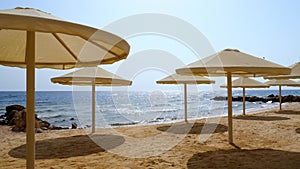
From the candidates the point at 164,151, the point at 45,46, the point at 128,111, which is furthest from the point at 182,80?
the point at 128,111

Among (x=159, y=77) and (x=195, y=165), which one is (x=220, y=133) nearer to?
(x=195, y=165)

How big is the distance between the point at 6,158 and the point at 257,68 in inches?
174

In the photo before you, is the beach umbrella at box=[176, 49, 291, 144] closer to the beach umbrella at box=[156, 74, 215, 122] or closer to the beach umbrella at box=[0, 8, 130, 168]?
the beach umbrella at box=[0, 8, 130, 168]

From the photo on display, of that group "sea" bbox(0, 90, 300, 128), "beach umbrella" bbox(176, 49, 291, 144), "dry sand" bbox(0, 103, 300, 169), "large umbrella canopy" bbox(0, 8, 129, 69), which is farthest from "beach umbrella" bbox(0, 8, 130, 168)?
"sea" bbox(0, 90, 300, 128)

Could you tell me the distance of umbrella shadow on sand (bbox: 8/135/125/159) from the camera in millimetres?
5109

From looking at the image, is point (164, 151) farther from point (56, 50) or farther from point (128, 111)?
point (128, 111)

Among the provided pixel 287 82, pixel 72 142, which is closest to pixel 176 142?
pixel 72 142

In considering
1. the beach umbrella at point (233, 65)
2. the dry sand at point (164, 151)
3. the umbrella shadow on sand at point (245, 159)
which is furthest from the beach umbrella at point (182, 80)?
the umbrella shadow on sand at point (245, 159)

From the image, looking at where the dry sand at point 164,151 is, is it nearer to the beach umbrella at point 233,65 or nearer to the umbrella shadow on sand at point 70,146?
the umbrella shadow on sand at point 70,146

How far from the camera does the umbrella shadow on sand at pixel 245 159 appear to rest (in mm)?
4148

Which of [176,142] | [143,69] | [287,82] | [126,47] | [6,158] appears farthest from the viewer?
[287,82]

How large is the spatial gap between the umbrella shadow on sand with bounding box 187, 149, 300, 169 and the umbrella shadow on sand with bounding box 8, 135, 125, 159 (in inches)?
75.6

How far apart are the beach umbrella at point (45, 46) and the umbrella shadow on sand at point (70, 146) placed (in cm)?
153

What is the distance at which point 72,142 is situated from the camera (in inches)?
247
